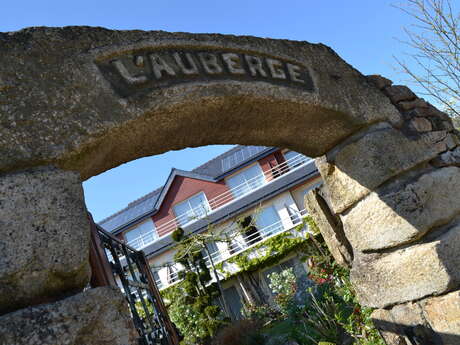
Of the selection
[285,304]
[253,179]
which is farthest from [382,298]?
[253,179]

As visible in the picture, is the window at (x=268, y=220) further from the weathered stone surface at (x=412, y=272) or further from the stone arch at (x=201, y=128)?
the weathered stone surface at (x=412, y=272)

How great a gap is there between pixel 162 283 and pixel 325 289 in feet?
38.6

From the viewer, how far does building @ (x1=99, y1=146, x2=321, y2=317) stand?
16203 millimetres

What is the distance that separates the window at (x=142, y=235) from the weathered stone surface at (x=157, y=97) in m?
17.4

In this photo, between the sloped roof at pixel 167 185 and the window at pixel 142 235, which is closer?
the sloped roof at pixel 167 185

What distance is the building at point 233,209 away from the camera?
53.2 feet

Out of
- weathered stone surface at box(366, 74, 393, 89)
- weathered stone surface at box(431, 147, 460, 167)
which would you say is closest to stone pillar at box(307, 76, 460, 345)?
weathered stone surface at box(431, 147, 460, 167)

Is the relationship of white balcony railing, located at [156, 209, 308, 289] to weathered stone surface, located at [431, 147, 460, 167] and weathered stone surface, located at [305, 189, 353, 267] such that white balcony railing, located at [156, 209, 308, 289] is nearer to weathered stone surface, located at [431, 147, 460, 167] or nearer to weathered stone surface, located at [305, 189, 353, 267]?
weathered stone surface, located at [305, 189, 353, 267]

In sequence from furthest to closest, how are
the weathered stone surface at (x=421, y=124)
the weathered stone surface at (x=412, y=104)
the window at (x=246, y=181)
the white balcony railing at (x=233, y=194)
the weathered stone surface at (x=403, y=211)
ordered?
1. the window at (x=246, y=181)
2. the white balcony railing at (x=233, y=194)
3. the weathered stone surface at (x=412, y=104)
4. the weathered stone surface at (x=421, y=124)
5. the weathered stone surface at (x=403, y=211)

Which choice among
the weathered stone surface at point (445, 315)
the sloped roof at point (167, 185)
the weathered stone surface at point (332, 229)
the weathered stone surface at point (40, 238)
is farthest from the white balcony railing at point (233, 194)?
the weathered stone surface at point (40, 238)

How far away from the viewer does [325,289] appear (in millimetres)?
7359

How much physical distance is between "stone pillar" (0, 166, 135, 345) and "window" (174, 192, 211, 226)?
1727 centimetres

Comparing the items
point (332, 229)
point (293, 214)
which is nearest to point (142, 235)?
point (293, 214)

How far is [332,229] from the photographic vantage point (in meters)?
2.77
